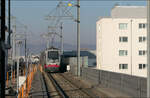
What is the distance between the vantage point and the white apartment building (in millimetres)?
58656

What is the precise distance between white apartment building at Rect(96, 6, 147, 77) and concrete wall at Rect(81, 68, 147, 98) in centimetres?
3284

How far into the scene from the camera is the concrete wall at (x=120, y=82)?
14379 millimetres

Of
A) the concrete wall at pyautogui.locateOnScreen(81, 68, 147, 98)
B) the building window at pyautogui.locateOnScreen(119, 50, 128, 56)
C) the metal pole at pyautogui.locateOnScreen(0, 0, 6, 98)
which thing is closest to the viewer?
the metal pole at pyautogui.locateOnScreen(0, 0, 6, 98)

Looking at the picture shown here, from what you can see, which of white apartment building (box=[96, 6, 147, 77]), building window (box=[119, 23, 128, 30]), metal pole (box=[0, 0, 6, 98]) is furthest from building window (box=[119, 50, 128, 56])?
metal pole (box=[0, 0, 6, 98])

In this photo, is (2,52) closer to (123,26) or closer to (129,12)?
(123,26)

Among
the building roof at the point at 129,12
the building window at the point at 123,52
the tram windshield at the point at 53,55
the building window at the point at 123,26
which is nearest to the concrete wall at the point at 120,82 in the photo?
the tram windshield at the point at 53,55

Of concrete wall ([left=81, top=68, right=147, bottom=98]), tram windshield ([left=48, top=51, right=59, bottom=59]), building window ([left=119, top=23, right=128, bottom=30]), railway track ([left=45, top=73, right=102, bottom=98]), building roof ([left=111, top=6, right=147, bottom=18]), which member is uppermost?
building roof ([left=111, top=6, right=147, bottom=18])

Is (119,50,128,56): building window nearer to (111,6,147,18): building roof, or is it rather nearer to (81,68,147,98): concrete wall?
(111,6,147,18): building roof

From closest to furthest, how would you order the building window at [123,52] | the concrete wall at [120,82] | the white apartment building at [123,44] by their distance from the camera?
1. the concrete wall at [120,82]
2. the white apartment building at [123,44]
3. the building window at [123,52]

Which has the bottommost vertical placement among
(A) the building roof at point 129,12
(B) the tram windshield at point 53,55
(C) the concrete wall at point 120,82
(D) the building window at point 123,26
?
(C) the concrete wall at point 120,82

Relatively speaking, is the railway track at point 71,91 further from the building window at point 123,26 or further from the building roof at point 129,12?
the building roof at point 129,12

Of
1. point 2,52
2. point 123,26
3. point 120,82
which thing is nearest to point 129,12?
point 123,26

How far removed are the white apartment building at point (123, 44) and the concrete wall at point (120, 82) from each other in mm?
32842

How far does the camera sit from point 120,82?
17781 mm
